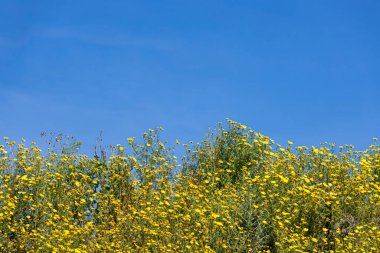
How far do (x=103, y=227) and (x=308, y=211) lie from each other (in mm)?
3048

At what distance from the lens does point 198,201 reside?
32.2 ft

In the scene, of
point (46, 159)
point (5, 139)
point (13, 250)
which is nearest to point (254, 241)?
point (13, 250)

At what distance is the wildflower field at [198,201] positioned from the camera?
349 inches

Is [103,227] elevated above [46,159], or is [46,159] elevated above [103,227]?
[46,159]

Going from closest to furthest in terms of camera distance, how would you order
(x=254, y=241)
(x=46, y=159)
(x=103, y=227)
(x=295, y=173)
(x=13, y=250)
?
1. (x=254, y=241)
2. (x=13, y=250)
3. (x=103, y=227)
4. (x=295, y=173)
5. (x=46, y=159)

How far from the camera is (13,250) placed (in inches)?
369

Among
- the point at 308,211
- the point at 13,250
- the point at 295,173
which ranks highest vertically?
the point at 295,173

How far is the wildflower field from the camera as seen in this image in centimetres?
887

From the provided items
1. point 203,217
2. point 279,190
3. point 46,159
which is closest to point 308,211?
point 279,190

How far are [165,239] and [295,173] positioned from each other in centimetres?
302

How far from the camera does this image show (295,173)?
10977mm

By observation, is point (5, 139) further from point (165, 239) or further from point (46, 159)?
point (165, 239)

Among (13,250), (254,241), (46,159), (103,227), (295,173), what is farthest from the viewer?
(46,159)

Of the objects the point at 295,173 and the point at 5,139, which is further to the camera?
the point at 5,139
